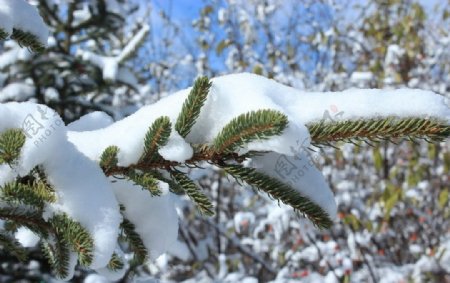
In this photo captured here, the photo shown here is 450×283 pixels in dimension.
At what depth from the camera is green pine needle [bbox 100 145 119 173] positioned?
35.4 inches

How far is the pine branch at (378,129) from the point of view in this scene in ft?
2.56

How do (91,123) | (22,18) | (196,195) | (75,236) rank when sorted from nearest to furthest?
(75,236) → (196,195) → (22,18) → (91,123)

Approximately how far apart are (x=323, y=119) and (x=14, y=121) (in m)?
0.52

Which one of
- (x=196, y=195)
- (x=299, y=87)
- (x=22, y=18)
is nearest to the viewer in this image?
(x=196, y=195)

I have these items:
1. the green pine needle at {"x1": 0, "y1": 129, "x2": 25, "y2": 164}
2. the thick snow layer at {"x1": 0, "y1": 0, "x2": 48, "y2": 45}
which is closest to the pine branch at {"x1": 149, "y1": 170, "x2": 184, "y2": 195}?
the green pine needle at {"x1": 0, "y1": 129, "x2": 25, "y2": 164}

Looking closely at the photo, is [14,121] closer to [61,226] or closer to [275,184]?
[61,226]

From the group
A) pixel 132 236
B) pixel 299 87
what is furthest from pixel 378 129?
pixel 299 87

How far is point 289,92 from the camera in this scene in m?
0.94

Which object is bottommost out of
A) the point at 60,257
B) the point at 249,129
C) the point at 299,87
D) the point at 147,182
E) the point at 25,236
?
the point at 299,87

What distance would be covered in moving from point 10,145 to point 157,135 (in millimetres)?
232

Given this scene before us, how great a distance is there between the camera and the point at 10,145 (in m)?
0.81

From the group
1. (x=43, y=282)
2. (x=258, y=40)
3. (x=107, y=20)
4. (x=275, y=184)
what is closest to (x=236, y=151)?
(x=275, y=184)

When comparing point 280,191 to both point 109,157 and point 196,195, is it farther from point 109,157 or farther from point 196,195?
point 109,157

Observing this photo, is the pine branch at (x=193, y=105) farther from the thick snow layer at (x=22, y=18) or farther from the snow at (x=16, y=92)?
the snow at (x=16, y=92)
